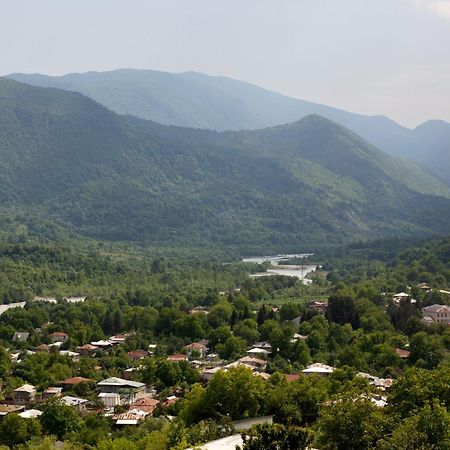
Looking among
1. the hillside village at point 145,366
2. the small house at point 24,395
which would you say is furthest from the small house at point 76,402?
the small house at point 24,395

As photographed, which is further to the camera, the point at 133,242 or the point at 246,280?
the point at 133,242

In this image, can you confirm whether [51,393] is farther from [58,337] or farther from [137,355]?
[58,337]

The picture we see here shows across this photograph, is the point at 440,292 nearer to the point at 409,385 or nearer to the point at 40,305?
the point at 40,305

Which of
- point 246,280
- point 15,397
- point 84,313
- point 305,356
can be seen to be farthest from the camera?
point 246,280

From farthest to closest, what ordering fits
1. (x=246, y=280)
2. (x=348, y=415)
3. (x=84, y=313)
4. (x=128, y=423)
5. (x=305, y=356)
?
(x=246, y=280), (x=84, y=313), (x=305, y=356), (x=128, y=423), (x=348, y=415)

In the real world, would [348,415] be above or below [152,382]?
above

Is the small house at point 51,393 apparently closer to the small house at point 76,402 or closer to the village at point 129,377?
the village at point 129,377

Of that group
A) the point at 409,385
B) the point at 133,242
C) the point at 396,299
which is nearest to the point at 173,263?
the point at 133,242

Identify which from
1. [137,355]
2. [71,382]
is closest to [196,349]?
[137,355]
